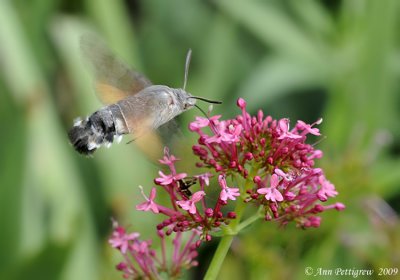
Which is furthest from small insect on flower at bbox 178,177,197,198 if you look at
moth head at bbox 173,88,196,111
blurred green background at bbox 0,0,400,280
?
blurred green background at bbox 0,0,400,280

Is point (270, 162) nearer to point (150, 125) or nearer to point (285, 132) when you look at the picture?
point (285, 132)

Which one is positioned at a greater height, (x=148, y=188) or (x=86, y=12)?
(x=86, y=12)

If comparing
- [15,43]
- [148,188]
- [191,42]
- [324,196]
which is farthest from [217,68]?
[324,196]

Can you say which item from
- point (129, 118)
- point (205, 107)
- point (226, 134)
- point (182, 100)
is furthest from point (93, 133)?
point (205, 107)

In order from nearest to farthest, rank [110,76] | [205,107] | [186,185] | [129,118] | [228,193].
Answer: [228,193] → [186,185] → [129,118] → [110,76] → [205,107]

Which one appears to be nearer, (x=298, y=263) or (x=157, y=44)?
(x=298, y=263)

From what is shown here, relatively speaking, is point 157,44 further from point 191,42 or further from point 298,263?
point 298,263
